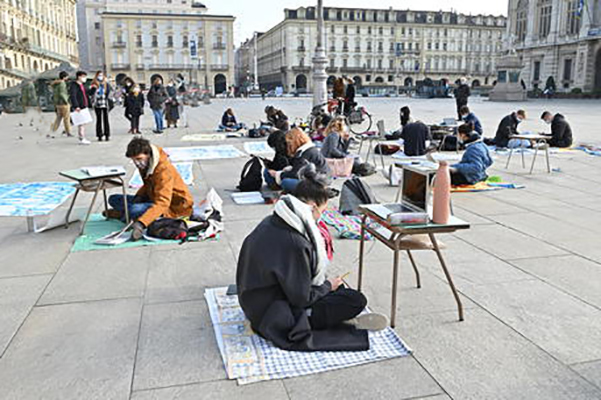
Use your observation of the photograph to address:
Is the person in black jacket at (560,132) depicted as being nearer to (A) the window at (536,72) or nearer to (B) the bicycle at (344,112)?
(B) the bicycle at (344,112)

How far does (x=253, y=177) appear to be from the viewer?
8117 mm

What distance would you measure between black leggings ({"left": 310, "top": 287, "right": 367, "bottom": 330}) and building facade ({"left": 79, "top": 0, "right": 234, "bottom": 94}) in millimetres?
84717

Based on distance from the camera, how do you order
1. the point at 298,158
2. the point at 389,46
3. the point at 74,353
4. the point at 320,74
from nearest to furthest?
the point at 74,353, the point at 298,158, the point at 320,74, the point at 389,46

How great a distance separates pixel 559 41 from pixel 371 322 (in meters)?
58.8

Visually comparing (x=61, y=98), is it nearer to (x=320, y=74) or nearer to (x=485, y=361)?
(x=320, y=74)

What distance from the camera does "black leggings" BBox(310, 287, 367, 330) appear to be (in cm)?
333

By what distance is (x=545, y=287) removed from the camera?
4.40m

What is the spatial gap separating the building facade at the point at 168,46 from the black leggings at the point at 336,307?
84717 mm

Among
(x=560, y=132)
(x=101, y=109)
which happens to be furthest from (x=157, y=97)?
(x=560, y=132)

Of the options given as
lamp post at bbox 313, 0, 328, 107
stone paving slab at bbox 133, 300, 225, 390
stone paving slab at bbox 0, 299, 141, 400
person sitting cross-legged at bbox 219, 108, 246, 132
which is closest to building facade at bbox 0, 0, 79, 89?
person sitting cross-legged at bbox 219, 108, 246, 132

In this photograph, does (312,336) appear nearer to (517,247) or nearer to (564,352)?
(564,352)

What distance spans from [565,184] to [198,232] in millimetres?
6372

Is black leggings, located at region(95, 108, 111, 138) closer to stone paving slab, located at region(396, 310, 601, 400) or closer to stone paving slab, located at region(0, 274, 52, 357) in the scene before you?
stone paving slab, located at region(0, 274, 52, 357)

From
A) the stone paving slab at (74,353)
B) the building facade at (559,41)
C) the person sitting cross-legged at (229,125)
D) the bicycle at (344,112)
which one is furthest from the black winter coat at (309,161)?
the building facade at (559,41)
